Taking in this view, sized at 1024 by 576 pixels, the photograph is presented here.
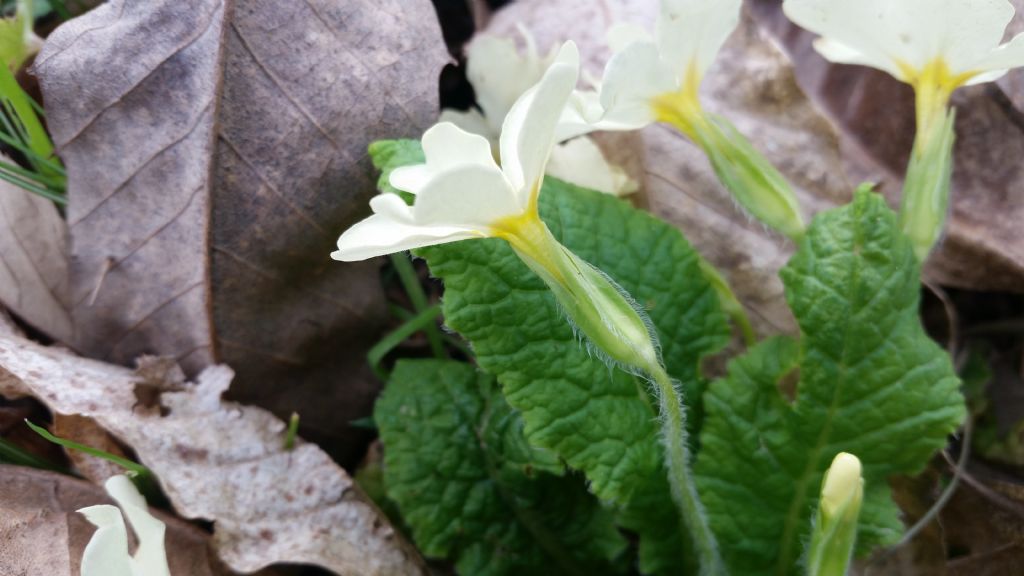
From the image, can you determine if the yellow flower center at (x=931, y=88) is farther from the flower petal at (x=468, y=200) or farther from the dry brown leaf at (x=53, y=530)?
the dry brown leaf at (x=53, y=530)

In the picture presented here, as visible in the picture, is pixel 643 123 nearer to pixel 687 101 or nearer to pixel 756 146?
pixel 687 101

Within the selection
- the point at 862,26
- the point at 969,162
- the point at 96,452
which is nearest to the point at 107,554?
the point at 96,452

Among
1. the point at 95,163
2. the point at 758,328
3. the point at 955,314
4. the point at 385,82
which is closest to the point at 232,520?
the point at 95,163

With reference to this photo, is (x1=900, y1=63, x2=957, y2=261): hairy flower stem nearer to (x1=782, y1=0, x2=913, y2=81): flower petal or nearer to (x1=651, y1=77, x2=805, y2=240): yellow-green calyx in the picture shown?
(x1=782, y1=0, x2=913, y2=81): flower petal

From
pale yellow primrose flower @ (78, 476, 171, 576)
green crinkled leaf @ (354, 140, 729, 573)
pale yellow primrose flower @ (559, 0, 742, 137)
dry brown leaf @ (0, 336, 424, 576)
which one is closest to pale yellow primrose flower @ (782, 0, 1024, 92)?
pale yellow primrose flower @ (559, 0, 742, 137)

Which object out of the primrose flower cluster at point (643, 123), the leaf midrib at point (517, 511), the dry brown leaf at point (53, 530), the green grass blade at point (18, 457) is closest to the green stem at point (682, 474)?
the primrose flower cluster at point (643, 123)

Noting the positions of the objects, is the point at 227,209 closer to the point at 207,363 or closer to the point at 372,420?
the point at 207,363
